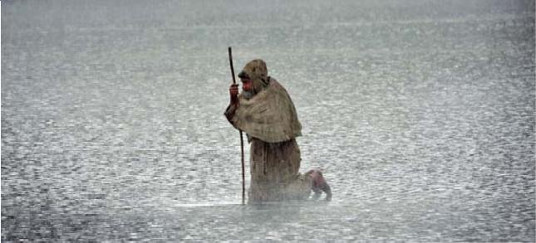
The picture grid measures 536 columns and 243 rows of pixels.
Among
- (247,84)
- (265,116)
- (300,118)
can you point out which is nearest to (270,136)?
(265,116)

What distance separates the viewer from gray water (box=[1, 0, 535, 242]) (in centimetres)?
949

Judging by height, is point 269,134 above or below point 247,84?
below

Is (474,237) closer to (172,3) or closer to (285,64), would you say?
(285,64)

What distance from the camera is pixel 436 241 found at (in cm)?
866

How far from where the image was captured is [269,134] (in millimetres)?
9609

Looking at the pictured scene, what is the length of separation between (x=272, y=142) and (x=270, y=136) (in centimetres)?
7

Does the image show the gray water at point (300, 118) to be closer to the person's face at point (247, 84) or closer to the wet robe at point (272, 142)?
the wet robe at point (272, 142)

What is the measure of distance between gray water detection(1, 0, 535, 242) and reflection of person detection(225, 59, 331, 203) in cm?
17

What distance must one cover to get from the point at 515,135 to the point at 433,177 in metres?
2.03

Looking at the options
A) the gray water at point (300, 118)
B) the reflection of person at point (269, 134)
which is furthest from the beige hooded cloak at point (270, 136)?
the gray water at point (300, 118)

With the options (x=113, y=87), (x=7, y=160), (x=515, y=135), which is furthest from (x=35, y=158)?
(x=113, y=87)

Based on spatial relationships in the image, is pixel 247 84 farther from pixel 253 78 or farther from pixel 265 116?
pixel 265 116

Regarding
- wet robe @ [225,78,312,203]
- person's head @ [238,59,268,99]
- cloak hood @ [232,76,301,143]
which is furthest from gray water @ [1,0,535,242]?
person's head @ [238,59,268,99]

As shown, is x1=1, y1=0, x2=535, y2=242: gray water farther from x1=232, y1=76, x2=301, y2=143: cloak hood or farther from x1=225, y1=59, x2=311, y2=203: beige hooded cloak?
x1=232, y1=76, x2=301, y2=143: cloak hood
